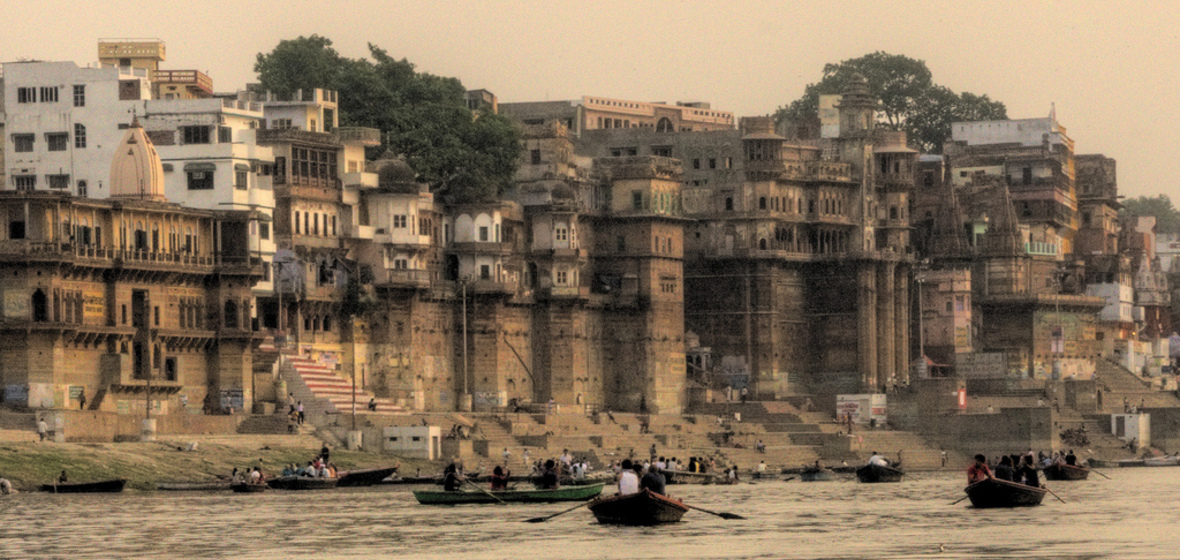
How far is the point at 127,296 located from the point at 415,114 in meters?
28.7

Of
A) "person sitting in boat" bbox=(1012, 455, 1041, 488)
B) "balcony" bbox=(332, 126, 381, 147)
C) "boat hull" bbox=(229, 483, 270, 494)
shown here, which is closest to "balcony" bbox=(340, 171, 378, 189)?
"balcony" bbox=(332, 126, 381, 147)

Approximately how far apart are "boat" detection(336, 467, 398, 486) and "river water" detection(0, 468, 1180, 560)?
4.77m

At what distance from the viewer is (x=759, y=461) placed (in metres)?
115

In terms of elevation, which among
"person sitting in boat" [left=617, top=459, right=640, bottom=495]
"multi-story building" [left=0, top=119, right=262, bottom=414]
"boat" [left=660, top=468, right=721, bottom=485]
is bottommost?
"boat" [left=660, top=468, right=721, bottom=485]

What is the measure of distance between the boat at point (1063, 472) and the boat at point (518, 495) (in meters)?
29.9

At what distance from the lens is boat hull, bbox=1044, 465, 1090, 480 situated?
100 m

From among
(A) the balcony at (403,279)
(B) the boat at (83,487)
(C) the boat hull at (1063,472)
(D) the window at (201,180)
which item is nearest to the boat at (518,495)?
(B) the boat at (83,487)

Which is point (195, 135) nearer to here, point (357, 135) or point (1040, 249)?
point (357, 135)

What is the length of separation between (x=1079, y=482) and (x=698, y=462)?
13776 millimetres

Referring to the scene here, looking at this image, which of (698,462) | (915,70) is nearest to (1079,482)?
(698,462)

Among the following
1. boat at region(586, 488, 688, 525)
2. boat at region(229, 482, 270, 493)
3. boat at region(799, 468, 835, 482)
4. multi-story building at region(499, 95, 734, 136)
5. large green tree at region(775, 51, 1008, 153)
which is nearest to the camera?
boat at region(586, 488, 688, 525)

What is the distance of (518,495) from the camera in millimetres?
74250

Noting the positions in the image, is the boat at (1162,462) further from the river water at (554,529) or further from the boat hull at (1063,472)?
the river water at (554,529)

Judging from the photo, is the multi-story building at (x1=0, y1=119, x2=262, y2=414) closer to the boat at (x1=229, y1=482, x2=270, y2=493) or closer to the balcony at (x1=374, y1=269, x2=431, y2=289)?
the balcony at (x1=374, y1=269, x2=431, y2=289)
